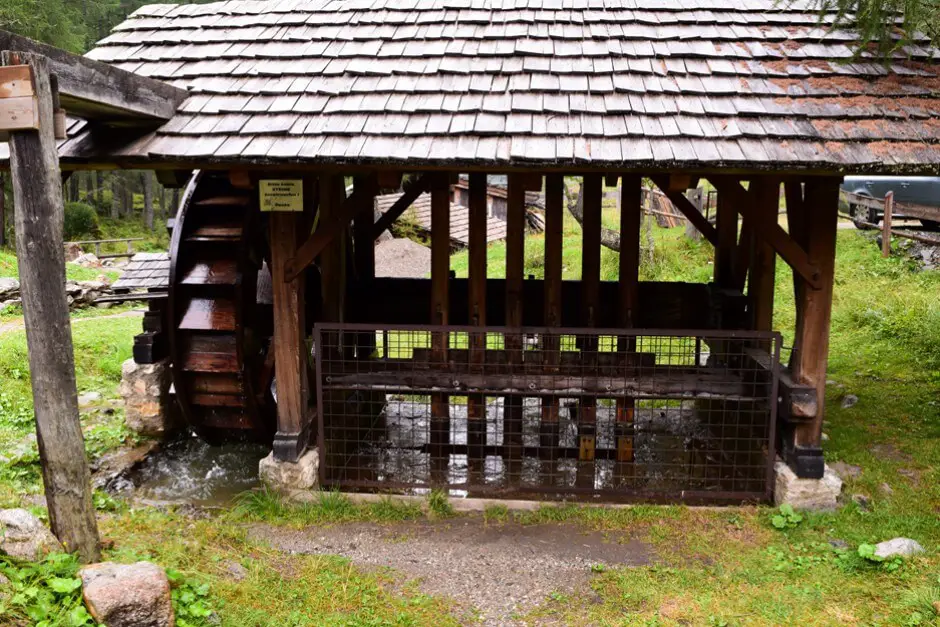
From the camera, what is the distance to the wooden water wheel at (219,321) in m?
6.70

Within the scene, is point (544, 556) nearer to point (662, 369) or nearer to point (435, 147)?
point (662, 369)

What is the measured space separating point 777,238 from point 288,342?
366cm

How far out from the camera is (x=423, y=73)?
5.59m

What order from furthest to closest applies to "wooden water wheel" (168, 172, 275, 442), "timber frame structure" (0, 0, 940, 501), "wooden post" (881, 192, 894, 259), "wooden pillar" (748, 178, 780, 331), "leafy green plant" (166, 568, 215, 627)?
"wooden post" (881, 192, 894, 259) → "wooden water wheel" (168, 172, 275, 442) → "wooden pillar" (748, 178, 780, 331) → "timber frame structure" (0, 0, 940, 501) → "leafy green plant" (166, 568, 215, 627)

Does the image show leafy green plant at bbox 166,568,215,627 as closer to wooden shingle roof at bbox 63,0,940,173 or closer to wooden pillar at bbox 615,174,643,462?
wooden shingle roof at bbox 63,0,940,173

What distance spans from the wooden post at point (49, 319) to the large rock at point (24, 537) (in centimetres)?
8

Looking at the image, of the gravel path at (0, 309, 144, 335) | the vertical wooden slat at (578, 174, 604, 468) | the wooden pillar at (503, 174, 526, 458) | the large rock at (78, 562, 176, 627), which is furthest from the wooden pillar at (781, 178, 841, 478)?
the gravel path at (0, 309, 144, 335)

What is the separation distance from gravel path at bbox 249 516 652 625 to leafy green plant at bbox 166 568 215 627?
0.93m

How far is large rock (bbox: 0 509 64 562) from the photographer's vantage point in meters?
3.68

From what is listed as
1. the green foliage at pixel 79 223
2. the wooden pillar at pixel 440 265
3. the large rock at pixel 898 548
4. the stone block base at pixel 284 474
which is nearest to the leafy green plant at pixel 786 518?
the large rock at pixel 898 548

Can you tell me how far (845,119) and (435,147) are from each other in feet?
9.22

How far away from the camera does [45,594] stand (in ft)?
11.5

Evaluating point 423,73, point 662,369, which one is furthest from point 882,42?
point 423,73

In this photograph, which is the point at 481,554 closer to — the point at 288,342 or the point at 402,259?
the point at 288,342
